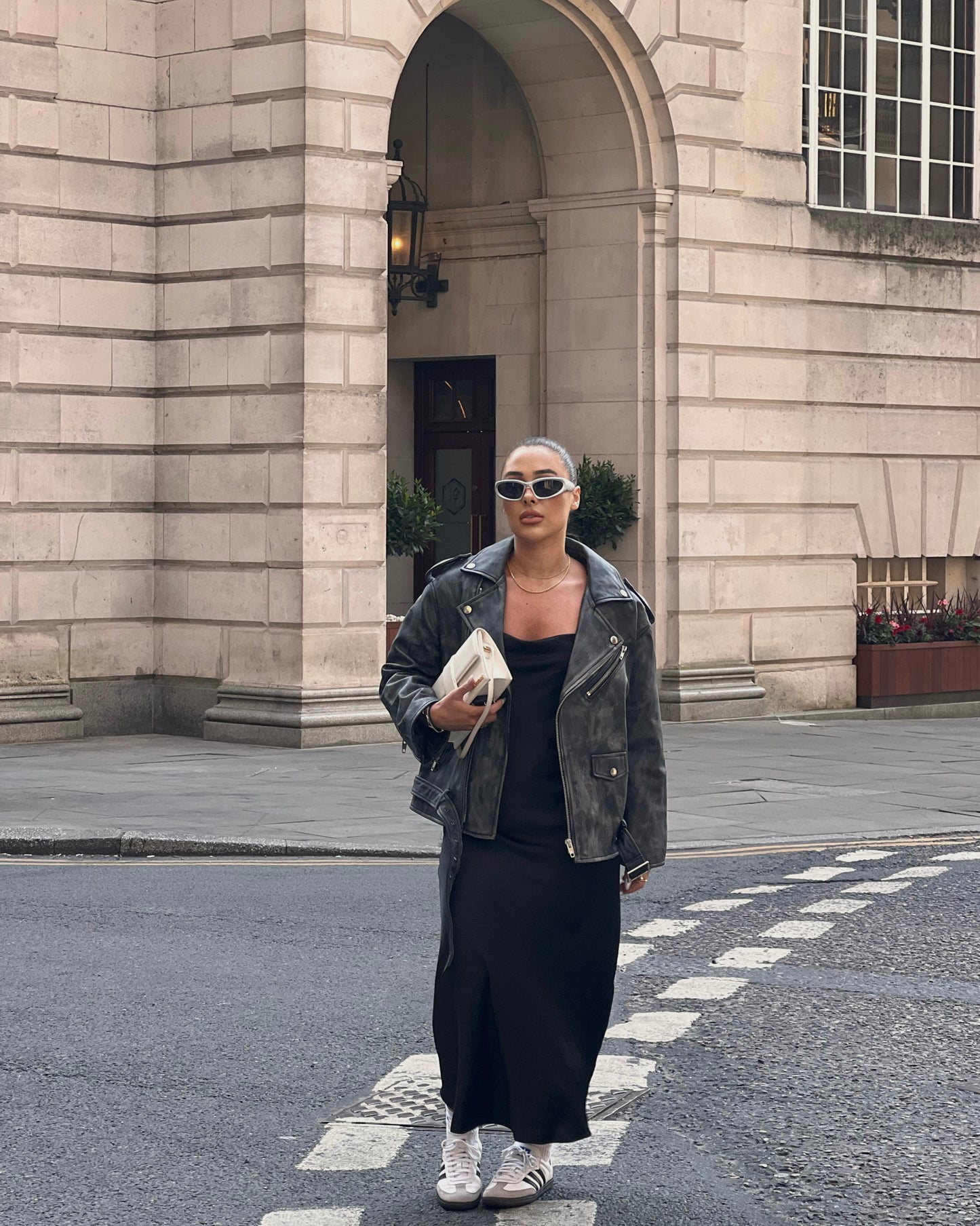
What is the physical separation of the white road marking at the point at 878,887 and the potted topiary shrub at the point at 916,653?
32.0ft

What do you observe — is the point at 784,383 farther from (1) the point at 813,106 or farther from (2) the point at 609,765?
(2) the point at 609,765

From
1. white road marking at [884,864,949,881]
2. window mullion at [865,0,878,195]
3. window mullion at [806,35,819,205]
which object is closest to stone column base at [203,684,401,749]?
white road marking at [884,864,949,881]

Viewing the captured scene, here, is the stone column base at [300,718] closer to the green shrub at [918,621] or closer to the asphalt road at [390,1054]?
the asphalt road at [390,1054]

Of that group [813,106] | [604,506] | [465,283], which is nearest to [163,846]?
[604,506]

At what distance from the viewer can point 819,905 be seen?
9070 mm

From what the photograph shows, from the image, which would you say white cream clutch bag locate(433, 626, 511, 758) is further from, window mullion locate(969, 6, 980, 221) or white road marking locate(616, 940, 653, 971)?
window mullion locate(969, 6, 980, 221)

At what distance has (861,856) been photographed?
34.8 ft

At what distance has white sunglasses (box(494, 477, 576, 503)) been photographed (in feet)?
17.0

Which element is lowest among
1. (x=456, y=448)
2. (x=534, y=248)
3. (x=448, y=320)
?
(x=456, y=448)

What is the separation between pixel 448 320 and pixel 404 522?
12.0 ft

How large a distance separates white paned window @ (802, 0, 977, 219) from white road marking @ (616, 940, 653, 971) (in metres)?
12.8

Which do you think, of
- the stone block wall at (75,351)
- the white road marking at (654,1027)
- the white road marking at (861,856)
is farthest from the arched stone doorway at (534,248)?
the white road marking at (654,1027)

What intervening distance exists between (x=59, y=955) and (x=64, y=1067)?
65.3 inches

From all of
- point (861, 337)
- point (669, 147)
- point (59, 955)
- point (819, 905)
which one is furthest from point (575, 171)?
point (59, 955)
